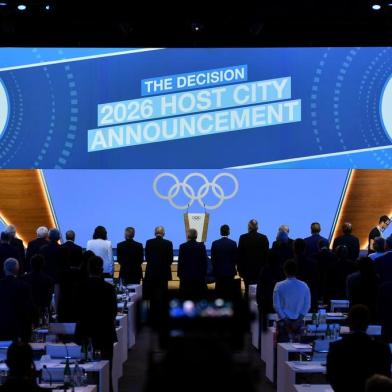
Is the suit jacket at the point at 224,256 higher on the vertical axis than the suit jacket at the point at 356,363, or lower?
higher

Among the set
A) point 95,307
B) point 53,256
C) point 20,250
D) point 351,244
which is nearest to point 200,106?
point 351,244

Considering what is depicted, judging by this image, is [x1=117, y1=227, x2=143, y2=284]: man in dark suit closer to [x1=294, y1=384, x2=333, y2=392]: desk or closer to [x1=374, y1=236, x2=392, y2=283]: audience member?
[x1=374, y1=236, x2=392, y2=283]: audience member

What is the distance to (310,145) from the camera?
15.0 metres

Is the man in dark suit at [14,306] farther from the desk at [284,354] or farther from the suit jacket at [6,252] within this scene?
the suit jacket at [6,252]

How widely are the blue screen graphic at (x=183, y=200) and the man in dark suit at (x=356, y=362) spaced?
10.2m

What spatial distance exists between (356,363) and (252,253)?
722 cm

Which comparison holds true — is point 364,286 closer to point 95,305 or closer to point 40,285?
point 95,305

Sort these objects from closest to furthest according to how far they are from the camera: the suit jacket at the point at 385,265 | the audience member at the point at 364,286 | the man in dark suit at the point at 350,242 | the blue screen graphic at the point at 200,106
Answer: the audience member at the point at 364,286, the suit jacket at the point at 385,265, the man in dark suit at the point at 350,242, the blue screen graphic at the point at 200,106

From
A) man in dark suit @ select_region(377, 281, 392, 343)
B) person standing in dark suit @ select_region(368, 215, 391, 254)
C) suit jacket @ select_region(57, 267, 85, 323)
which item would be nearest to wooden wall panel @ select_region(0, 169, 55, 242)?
person standing in dark suit @ select_region(368, 215, 391, 254)

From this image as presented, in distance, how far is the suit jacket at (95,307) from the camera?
7098 millimetres

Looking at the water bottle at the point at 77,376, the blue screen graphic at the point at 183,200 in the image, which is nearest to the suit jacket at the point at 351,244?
the blue screen graphic at the point at 183,200
